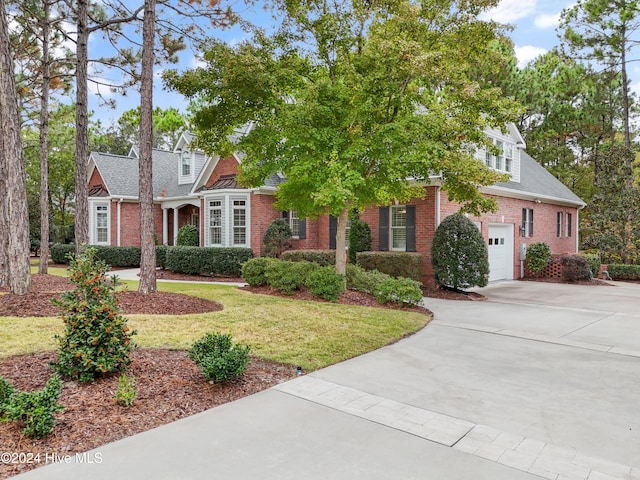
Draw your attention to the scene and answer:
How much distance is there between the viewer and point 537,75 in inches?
953

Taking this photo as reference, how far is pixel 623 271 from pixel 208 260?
1649 centimetres

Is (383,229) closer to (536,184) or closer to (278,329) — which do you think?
(278,329)

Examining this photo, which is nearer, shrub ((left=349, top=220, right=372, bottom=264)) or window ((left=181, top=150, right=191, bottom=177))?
shrub ((left=349, top=220, right=372, bottom=264))

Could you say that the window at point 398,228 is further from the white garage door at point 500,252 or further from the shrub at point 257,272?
the shrub at point 257,272

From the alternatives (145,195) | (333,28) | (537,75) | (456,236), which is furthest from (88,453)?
(537,75)

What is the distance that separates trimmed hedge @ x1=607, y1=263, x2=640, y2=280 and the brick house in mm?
2732

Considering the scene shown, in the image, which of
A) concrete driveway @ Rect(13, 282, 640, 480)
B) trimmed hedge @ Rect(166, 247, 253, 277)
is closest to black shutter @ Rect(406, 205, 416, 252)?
trimmed hedge @ Rect(166, 247, 253, 277)

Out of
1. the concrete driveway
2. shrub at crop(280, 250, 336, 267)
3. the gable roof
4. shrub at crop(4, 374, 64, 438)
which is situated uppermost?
the gable roof

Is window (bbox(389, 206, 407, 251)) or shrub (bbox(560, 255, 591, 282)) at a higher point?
window (bbox(389, 206, 407, 251))

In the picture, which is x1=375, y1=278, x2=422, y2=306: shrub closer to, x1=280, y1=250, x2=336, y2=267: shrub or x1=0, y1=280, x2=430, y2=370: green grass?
x1=0, y1=280, x2=430, y2=370: green grass

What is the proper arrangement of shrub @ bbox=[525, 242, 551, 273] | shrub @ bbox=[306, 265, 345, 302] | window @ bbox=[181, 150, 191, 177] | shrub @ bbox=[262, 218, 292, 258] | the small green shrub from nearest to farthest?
the small green shrub < shrub @ bbox=[306, 265, 345, 302] < shrub @ bbox=[262, 218, 292, 258] < shrub @ bbox=[525, 242, 551, 273] < window @ bbox=[181, 150, 191, 177]

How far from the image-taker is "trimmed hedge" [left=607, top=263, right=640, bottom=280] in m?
17.6

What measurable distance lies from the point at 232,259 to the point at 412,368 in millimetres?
11628

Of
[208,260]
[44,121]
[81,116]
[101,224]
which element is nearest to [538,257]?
[208,260]
